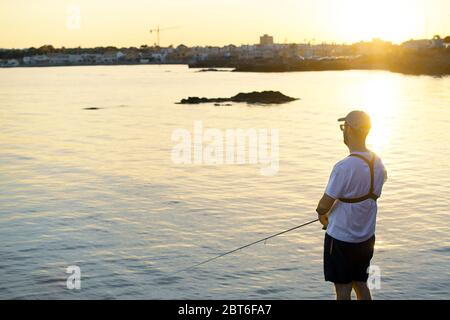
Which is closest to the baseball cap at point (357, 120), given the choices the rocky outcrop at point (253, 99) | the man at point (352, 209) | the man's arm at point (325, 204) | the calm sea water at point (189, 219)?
the man at point (352, 209)

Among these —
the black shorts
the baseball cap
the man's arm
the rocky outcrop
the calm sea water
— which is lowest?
the calm sea water

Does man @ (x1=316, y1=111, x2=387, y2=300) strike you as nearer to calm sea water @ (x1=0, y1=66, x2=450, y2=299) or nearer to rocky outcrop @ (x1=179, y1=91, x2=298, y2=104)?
calm sea water @ (x1=0, y1=66, x2=450, y2=299)

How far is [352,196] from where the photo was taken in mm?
5598

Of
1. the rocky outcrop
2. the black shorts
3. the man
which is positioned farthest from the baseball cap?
the rocky outcrop

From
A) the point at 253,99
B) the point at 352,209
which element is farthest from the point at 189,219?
the point at 253,99

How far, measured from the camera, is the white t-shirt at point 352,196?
18.1 ft

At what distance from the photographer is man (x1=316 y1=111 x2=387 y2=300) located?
554cm

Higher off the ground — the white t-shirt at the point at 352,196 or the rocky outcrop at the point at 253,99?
the white t-shirt at the point at 352,196

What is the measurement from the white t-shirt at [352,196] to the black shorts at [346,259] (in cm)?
6

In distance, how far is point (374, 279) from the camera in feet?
31.9

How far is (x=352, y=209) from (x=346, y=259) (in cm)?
46

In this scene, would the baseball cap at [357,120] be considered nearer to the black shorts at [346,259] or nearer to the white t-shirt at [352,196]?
the white t-shirt at [352,196]

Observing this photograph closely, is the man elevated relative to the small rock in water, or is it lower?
elevated

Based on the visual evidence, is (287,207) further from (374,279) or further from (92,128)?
(92,128)
